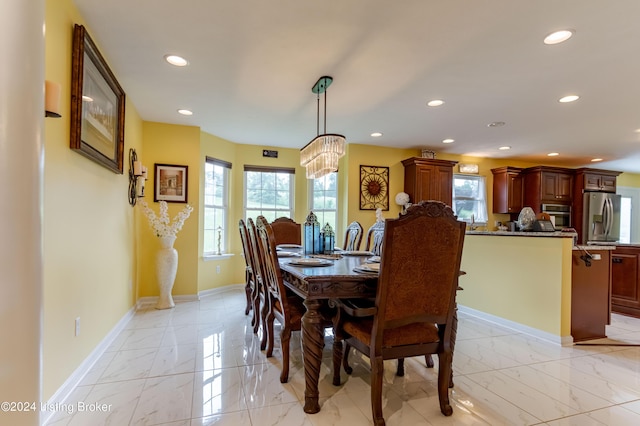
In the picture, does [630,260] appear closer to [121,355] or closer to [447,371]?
[447,371]

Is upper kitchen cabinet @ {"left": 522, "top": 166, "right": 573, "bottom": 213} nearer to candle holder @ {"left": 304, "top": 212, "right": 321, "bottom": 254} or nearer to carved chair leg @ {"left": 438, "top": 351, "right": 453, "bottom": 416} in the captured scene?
candle holder @ {"left": 304, "top": 212, "right": 321, "bottom": 254}

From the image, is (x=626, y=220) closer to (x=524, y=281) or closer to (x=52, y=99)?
(x=524, y=281)

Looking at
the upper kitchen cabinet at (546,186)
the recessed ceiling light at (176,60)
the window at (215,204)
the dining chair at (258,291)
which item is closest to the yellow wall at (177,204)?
the window at (215,204)

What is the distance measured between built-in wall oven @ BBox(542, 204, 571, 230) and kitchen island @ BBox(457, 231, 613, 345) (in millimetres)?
3338

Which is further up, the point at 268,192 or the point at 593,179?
the point at 593,179

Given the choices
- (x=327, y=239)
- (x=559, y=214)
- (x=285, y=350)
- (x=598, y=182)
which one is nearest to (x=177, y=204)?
(x=327, y=239)

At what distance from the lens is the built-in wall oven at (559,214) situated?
6236 mm

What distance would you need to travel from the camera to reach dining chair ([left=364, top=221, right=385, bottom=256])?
11.0ft

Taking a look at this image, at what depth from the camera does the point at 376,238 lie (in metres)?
3.49

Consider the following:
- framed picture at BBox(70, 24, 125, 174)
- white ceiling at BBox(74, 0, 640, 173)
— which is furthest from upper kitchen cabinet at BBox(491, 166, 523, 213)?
framed picture at BBox(70, 24, 125, 174)

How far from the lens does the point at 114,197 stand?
3.10 meters

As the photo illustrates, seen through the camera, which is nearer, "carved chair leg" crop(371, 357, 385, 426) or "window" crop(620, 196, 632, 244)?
"carved chair leg" crop(371, 357, 385, 426)

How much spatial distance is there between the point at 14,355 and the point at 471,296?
14.0ft

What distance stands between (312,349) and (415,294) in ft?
2.28
